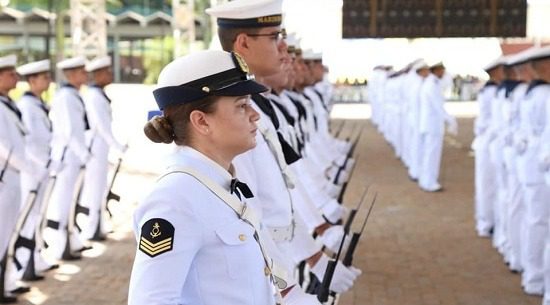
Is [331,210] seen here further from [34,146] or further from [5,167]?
[34,146]

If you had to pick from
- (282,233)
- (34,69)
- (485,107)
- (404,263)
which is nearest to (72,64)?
(34,69)

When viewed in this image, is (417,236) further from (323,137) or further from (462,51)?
(462,51)

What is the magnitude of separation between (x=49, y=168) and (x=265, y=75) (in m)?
4.50

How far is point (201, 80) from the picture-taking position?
223 cm

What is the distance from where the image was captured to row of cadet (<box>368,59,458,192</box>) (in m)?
12.9

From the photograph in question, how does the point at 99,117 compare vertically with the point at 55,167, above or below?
above

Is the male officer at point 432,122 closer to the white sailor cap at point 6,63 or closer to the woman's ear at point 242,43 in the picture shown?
the white sailor cap at point 6,63

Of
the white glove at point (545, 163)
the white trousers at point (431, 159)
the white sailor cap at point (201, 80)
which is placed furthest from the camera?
the white trousers at point (431, 159)

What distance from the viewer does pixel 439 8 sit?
11672mm

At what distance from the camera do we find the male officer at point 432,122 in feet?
42.1

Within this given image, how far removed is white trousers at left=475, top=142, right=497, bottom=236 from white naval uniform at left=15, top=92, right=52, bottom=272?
420 centimetres

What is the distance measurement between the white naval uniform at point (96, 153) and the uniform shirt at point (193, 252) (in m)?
6.82

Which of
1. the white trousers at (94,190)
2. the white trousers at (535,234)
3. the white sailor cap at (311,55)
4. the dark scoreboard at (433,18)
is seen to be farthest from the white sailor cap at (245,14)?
the dark scoreboard at (433,18)

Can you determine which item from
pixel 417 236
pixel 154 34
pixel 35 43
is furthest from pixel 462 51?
pixel 417 236
